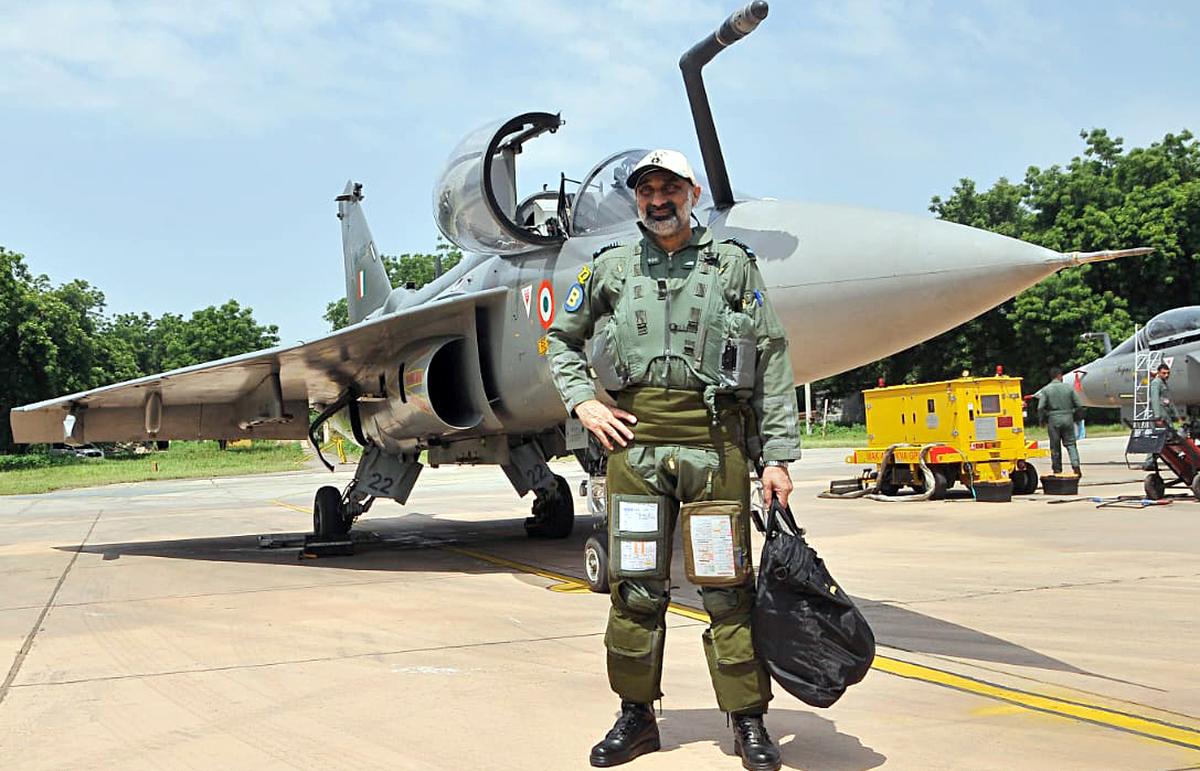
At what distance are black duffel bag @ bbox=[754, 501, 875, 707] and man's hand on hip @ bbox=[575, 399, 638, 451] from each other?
1.00 ft

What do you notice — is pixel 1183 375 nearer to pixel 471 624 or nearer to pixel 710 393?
pixel 471 624

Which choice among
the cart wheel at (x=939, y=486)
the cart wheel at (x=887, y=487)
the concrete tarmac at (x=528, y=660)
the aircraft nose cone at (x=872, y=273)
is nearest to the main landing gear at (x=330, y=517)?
the concrete tarmac at (x=528, y=660)

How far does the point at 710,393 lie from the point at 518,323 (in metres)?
4.20

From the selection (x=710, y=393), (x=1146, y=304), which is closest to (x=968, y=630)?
(x=710, y=393)

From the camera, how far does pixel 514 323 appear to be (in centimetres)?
752

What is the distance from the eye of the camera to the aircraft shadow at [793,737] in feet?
10.3

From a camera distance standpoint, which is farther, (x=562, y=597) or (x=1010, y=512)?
(x=1010, y=512)

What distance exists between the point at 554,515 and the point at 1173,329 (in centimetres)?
1131

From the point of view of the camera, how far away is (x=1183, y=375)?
15906mm

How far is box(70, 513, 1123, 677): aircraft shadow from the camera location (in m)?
4.77

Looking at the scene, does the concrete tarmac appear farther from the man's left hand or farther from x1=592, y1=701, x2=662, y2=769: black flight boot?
the man's left hand

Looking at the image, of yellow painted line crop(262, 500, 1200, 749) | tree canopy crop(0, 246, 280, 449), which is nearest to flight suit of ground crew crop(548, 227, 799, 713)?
yellow painted line crop(262, 500, 1200, 749)

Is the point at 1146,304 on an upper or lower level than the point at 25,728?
upper

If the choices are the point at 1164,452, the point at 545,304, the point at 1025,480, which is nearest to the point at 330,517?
the point at 545,304
